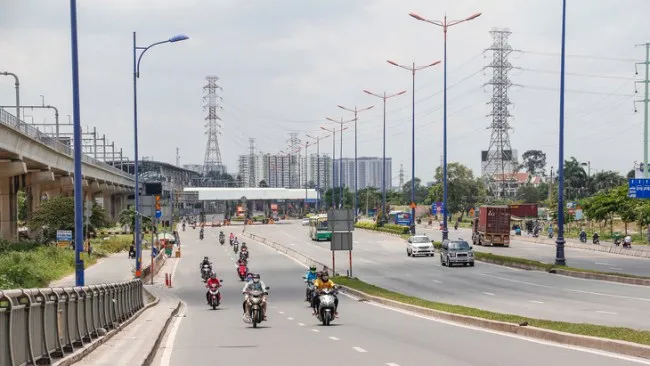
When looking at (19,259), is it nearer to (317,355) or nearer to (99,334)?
(99,334)

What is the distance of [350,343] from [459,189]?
164332 millimetres

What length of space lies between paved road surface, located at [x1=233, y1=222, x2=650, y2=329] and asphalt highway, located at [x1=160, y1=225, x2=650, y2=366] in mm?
3934

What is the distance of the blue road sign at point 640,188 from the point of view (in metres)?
61.9

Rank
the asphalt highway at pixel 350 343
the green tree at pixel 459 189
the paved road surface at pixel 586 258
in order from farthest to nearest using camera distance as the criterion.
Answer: the green tree at pixel 459 189 < the paved road surface at pixel 586 258 < the asphalt highway at pixel 350 343

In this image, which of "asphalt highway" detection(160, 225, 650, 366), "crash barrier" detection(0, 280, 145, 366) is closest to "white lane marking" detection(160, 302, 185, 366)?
"asphalt highway" detection(160, 225, 650, 366)

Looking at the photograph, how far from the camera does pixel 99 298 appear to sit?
19797 mm

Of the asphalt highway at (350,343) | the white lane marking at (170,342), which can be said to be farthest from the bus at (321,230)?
the white lane marking at (170,342)

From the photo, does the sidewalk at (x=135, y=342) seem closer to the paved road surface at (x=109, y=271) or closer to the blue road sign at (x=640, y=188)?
the paved road surface at (x=109, y=271)

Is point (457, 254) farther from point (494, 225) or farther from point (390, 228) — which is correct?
point (390, 228)

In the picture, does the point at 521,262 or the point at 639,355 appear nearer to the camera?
the point at 639,355

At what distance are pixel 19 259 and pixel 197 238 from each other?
213ft

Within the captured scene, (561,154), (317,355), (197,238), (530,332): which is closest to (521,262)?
(561,154)

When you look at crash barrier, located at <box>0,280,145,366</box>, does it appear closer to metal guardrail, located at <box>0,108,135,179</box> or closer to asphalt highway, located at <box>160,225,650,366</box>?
asphalt highway, located at <box>160,225,650,366</box>

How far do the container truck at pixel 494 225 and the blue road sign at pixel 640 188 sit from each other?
730 inches
